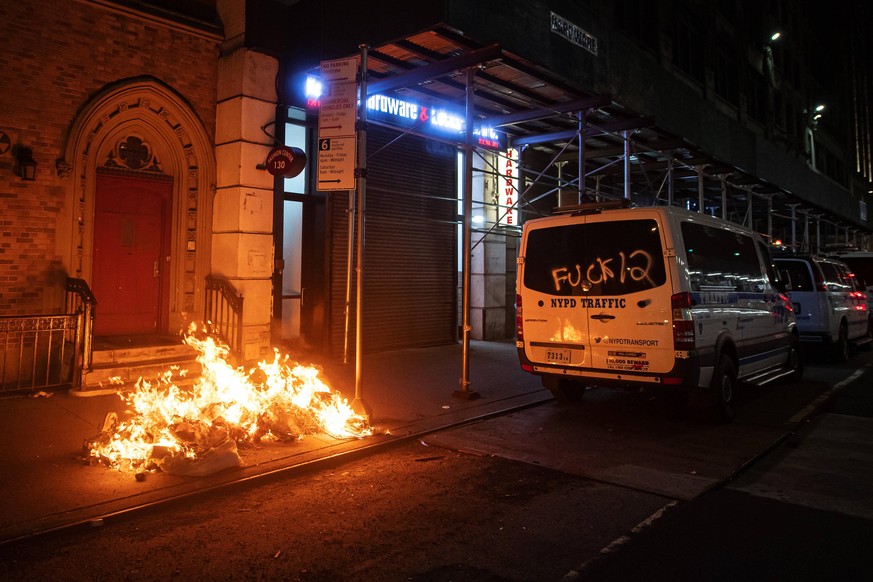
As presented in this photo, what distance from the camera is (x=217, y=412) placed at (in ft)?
21.2

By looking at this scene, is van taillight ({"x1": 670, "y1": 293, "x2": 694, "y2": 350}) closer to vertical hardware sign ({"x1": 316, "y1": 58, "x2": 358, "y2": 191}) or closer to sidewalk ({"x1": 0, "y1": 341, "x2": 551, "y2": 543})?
sidewalk ({"x1": 0, "y1": 341, "x2": 551, "y2": 543})

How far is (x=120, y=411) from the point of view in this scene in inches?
285

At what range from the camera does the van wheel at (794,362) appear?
33.5 feet

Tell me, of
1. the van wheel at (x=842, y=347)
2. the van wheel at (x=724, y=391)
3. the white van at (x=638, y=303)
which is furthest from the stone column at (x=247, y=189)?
A: the van wheel at (x=842, y=347)

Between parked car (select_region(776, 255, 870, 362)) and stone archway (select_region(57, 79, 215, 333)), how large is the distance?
429 inches

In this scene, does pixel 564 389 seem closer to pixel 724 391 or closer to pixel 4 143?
pixel 724 391

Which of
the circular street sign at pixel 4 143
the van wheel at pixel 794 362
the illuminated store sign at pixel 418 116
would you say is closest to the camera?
the circular street sign at pixel 4 143

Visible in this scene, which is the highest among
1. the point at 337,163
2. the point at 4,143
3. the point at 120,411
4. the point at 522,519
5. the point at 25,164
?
the point at 4,143

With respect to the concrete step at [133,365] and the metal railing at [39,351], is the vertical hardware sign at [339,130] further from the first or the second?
the metal railing at [39,351]

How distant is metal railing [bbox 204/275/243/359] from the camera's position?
32.1ft

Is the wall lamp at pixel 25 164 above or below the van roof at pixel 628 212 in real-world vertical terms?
above

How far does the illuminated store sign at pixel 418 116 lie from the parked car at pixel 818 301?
6.87 metres

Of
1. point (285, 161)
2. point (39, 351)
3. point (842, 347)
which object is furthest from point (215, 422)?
point (842, 347)

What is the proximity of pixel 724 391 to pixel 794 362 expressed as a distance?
12.1 feet
